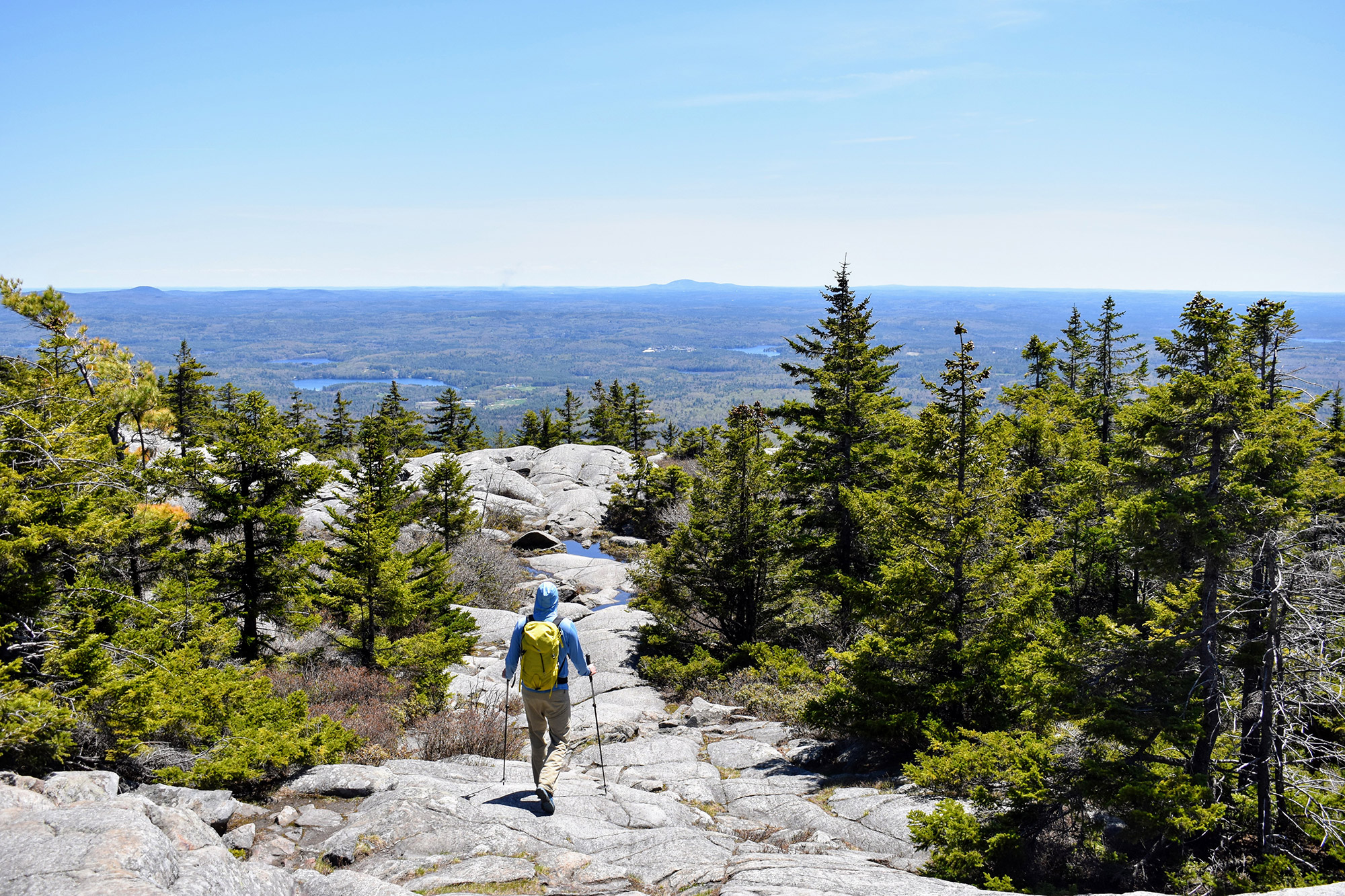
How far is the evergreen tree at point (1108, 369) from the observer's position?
109 ft

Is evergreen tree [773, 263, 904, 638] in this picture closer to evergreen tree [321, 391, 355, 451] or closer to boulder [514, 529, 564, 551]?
boulder [514, 529, 564, 551]

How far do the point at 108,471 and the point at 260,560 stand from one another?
5.79 metres

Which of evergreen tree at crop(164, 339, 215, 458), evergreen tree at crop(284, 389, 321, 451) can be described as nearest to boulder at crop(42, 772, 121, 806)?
evergreen tree at crop(164, 339, 215, 458)

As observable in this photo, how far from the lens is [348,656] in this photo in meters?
17.2

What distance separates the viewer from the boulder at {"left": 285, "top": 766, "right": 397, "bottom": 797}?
7.82 metres

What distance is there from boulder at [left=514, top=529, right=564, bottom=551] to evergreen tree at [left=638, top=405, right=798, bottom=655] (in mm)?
18970

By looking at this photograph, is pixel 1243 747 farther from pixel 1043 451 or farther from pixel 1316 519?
pixel 1043 451

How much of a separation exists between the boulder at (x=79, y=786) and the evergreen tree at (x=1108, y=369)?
3570cm

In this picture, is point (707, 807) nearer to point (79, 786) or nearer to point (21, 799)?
point (79, 786)

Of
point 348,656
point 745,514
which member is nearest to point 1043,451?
point 745,514

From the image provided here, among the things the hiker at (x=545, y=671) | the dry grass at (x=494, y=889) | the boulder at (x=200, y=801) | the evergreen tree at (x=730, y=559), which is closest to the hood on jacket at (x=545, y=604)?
the hiker at (x=545, y=671)

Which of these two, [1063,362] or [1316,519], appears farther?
[1063,362]

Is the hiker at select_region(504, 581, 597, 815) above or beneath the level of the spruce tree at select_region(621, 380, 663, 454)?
above

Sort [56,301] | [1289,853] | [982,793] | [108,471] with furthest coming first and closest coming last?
1. [56,301]
2. [108,471]
3. [982,793]
4. [1289,853]
